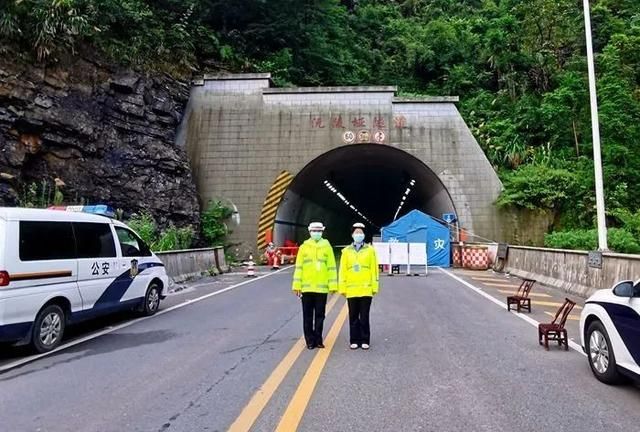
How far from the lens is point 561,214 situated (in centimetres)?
2327

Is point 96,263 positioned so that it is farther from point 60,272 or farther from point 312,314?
point 312,314

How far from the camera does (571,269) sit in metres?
13.2

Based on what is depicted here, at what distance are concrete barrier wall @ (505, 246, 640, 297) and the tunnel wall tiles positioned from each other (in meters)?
6.98

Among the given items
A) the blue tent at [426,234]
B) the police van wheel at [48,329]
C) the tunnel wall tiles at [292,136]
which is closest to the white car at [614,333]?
the police van wheel at [48,329]

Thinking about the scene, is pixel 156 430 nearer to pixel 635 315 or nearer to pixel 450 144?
pixel 635 315

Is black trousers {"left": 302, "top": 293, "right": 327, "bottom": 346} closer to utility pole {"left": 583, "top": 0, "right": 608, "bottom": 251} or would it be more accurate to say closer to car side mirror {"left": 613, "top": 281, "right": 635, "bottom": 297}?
car side mirror {"left": 613, "top": 281, "right": 635, "bottom": 297}

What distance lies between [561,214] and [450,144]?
6255 millimetres

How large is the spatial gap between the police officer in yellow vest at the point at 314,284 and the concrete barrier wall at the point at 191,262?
854 cm

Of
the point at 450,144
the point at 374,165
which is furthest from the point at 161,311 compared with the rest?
the point at 374,165

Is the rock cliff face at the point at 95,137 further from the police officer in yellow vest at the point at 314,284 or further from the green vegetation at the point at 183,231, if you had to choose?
the police officer in yellow vest at the point at 314,284

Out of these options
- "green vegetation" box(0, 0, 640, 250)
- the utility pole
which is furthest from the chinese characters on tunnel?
the utility pole

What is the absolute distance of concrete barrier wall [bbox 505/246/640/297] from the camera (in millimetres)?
10548

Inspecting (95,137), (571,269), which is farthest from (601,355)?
(95,137)

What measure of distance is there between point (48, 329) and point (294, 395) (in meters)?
4.25
